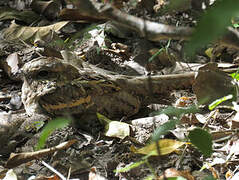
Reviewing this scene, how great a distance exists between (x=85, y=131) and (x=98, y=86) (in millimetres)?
331

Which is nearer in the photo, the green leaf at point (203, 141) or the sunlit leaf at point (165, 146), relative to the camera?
the green leaf at point (203, 141)

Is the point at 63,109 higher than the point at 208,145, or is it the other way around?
the point at 208,145

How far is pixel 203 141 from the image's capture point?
1.09 meters

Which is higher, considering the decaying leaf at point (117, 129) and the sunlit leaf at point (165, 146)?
the sunlit leaf at point (165, 146)

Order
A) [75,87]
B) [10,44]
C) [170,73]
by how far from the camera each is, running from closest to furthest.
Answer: [75,87]
[170,73]
[10,44]

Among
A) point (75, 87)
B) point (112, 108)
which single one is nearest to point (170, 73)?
point (112, 108)

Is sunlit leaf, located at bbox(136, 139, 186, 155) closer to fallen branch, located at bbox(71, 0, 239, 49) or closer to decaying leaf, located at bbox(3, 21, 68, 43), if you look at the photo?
fallen branch, located at bbox(71, 0, 239, 49)

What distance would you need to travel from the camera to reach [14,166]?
180 centimetres

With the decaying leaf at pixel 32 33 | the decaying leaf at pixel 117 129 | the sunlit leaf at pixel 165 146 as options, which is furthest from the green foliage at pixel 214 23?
the decaying leaf at pixel 32 33

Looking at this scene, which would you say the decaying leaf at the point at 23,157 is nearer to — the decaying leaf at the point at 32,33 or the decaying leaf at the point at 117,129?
the decaying leaf at the point at 117,129

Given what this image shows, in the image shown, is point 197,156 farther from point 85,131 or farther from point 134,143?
point 85,131

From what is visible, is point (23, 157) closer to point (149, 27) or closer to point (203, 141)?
point (203, 141)

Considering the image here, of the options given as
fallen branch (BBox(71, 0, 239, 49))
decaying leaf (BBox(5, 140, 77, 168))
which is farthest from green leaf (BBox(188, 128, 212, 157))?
decaying leaf (BBox(5, 140, 77, 168))

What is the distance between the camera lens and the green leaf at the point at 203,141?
1.08 m
